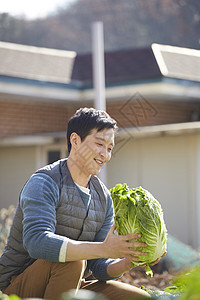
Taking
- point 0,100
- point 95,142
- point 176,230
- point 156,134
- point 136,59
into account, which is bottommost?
point 176,230

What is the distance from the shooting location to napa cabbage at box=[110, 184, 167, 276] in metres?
3.25

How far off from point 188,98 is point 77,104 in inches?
106

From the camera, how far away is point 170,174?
444 inches

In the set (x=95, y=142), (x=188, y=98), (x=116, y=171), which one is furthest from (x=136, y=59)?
(x=95, y=142)

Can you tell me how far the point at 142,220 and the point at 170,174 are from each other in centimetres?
810

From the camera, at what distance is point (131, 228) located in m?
3.24

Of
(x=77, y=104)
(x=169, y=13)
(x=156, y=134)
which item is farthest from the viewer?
(x=169, y=13)

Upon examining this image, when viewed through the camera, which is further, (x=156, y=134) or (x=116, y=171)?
(x=116, y=171)

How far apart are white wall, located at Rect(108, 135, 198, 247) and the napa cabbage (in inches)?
299

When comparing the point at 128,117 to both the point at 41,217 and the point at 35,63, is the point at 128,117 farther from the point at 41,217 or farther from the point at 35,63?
the point at 41,217

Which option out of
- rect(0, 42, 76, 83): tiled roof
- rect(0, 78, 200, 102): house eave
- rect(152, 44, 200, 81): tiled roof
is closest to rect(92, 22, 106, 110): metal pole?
rect(0, 78, 200, 102): house eave

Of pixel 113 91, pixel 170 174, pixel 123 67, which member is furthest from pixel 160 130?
pixel 123 67

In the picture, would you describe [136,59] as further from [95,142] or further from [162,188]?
[95,142]

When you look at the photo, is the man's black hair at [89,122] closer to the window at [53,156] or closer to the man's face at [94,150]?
the man's face at [94,150]
